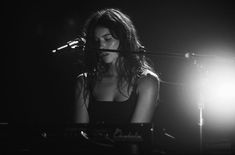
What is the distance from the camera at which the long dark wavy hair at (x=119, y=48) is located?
261 centimetres

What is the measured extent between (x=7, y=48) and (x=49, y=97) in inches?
22.3

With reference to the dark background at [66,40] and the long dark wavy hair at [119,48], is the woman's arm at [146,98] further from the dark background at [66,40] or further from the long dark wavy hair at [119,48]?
the dark background at [66,40]

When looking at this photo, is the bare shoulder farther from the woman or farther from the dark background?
the dark background

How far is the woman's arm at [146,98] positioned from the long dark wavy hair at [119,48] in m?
0.09

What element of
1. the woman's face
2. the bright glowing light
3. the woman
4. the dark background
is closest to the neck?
the woman

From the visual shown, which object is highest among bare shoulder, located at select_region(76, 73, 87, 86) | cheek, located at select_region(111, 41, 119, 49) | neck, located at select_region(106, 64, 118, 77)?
cheek, located at select_region(111, 41, 119, 49)

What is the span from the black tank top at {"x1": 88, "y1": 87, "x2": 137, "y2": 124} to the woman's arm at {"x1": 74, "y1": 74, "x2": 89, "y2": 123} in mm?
44

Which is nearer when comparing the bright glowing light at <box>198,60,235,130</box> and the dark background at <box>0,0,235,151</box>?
the bright glowing light at <box>198,60,235,130</box>

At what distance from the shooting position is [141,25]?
3357mm

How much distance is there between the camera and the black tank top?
2547mm

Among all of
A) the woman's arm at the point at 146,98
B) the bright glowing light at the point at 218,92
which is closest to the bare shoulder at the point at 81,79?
the woman's arm at the point at 146,98

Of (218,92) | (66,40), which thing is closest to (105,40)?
(66,40)

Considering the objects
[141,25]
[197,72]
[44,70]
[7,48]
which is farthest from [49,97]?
[197,72]

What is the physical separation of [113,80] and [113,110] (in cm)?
28
